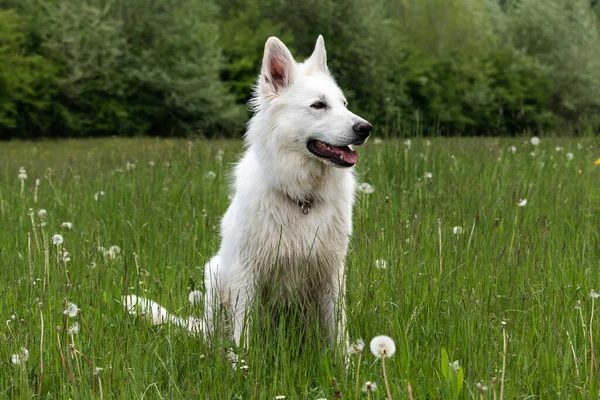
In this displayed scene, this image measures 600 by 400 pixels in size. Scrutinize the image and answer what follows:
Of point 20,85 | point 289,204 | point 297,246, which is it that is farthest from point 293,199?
point 20,85

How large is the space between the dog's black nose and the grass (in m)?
0.62

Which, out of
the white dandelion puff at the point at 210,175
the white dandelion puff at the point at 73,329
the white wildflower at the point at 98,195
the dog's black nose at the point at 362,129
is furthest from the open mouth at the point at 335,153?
the white dandelion puff at the point at 210,175

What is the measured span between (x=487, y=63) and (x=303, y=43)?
1048 cm

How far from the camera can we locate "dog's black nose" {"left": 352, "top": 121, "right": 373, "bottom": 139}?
13.0 ft

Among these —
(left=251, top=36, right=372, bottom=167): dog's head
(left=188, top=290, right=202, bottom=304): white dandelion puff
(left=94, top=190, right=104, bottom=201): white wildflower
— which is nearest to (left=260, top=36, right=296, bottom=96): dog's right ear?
(left=251, top=36, right=372, bottom=167): dog's head

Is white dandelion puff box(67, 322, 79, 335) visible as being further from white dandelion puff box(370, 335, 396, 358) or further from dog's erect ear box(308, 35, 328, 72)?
dog's erect ear box(308, 35, 328, 72)

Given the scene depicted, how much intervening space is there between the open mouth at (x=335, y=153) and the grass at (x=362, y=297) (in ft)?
1.76

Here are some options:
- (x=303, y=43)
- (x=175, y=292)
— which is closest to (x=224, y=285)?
(x=175, y=292)

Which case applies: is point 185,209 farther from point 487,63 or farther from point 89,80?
point 487,63

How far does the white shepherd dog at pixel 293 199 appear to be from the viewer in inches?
154

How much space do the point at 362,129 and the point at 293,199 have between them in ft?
1.82

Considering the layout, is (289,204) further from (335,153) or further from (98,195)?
(98,195)

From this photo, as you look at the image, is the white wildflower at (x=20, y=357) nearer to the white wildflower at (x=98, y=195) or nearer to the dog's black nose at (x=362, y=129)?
the dog's black nose at (x=362, y=129)

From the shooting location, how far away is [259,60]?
3534 cm
